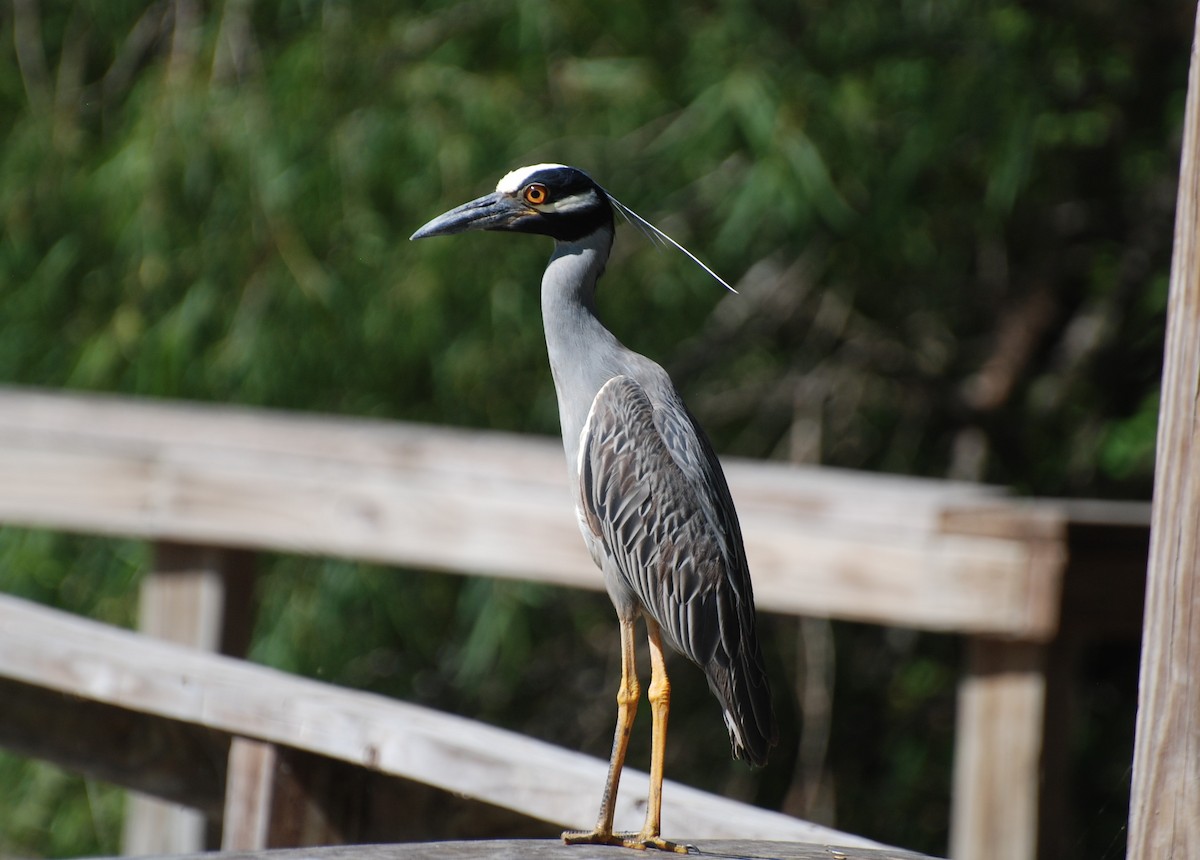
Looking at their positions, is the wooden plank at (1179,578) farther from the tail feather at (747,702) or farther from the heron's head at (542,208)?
the heron's head at (542,208)

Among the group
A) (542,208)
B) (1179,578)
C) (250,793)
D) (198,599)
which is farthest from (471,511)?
(1179,578)

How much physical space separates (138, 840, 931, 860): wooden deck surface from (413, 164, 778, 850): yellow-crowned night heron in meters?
0.14

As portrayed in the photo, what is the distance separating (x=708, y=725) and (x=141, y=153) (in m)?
2.60

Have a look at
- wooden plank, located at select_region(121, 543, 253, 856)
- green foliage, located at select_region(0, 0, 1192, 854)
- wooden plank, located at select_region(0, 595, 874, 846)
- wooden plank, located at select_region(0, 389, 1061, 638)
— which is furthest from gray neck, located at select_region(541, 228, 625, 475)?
green foliage, located at select_region(0, 0, 1192, 854)

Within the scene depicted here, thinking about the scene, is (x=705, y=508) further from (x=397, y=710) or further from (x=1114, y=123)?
(x=1114, y=123)

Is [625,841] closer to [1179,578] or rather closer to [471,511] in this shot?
[1179,578]

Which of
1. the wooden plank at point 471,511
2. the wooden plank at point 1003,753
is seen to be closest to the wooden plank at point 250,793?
the wooden plank at point 471,511

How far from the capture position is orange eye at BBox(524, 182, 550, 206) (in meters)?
1.75

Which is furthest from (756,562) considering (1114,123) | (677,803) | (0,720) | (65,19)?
(65,19)

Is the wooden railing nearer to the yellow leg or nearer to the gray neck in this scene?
the yellow leg

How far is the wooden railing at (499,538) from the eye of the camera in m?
2.33

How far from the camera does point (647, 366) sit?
6.18 feet

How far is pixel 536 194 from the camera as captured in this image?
1.75 metres

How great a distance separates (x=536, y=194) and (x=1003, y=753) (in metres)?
1.33
